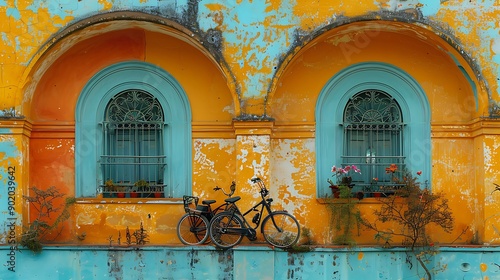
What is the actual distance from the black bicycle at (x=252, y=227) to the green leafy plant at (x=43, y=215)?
2.58 metres

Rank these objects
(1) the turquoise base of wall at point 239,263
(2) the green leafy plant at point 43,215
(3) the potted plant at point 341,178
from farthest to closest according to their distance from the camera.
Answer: (3) the potted plant at point 341,178 → (2) the green leafy plant at point 43,215 → (1) the turquoise base of wall at point 239,263

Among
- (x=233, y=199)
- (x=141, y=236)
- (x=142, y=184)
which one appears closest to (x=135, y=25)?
(x=142, y=184)

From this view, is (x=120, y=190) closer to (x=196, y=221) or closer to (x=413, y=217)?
(x=196, y=221)

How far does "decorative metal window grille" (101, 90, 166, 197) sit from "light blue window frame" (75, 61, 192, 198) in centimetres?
10

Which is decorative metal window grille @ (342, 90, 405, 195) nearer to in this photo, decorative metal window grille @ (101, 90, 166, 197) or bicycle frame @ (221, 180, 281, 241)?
bicycle frame @ (221, 180, 281, 241)

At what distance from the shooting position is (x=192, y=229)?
13.3 meters

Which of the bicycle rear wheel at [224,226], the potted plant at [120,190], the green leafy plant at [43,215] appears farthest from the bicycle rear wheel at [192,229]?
the green leafy plant at [43,215]

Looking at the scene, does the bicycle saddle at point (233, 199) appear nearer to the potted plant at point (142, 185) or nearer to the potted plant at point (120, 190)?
the potted plant at point (142, 185)

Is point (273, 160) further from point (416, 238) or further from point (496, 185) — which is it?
point (496, 185)

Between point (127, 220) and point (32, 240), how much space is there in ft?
5.44

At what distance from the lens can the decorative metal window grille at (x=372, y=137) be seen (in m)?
13.9

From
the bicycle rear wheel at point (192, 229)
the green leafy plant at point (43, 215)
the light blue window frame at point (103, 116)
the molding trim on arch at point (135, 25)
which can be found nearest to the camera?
the green leafy plant at point (43, 215)

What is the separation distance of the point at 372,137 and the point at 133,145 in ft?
13.4

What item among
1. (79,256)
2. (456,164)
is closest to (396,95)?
(456,164)
